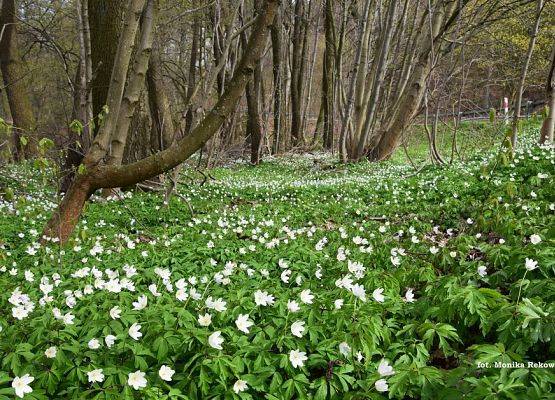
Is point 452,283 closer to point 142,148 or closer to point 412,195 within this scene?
point 412,195

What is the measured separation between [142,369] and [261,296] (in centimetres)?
80

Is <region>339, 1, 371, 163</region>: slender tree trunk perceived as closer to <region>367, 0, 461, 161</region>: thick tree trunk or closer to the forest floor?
<region>367, 0, 461, 161</region>: thick tree trunk

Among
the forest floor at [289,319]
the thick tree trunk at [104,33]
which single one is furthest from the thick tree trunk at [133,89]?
the thick tree trunk at [104,33]

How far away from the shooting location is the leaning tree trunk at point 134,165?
495 centimetres

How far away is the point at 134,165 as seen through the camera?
205 inches

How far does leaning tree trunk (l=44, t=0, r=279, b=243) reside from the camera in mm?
4945

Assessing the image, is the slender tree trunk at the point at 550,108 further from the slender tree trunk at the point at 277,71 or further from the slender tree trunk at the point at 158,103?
the slender tree trunk at the point at 277,71

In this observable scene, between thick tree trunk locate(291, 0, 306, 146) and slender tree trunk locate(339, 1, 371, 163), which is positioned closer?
slender tree trunk locate(339, 1, 371, 163)

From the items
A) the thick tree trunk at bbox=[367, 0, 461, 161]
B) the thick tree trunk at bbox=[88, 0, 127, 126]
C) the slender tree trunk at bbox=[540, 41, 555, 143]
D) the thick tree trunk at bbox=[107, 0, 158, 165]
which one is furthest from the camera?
the thick tree trunk at bbox=[367, 0, 461, 161]

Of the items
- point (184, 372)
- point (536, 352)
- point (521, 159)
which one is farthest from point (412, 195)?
point (184, 372)

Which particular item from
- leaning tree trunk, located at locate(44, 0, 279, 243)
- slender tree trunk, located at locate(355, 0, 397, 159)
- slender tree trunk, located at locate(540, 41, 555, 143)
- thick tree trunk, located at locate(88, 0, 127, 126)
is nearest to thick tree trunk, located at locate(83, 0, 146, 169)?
leaning tree trunk, located at locate(44, 0, 279, 243)

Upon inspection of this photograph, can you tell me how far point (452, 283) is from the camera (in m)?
2.93

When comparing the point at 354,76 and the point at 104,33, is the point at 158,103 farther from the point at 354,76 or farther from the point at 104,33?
the point at 354,76

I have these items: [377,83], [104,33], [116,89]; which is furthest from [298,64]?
[116,89]
